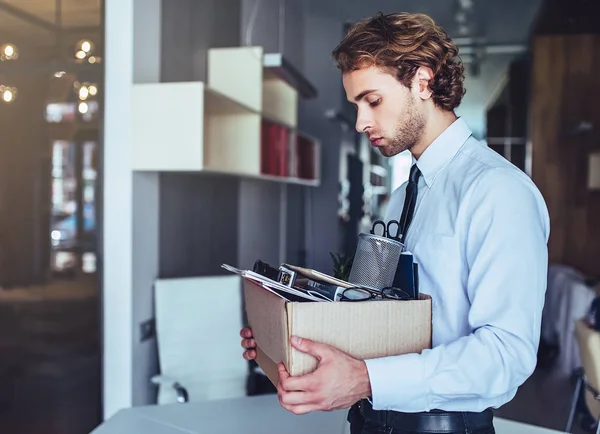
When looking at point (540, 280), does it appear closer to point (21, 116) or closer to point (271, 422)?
point (271, 422)

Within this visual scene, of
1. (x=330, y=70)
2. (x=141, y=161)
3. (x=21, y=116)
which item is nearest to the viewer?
(x=21, y=116)

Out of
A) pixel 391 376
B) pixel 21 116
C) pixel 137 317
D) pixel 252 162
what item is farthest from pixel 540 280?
pixel 252 162

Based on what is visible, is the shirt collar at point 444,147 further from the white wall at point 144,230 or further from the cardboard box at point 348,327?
the white wall at point 144,230

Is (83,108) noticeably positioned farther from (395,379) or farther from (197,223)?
(395,379)

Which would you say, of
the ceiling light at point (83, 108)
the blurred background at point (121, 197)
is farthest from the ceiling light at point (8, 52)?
the ceiling light at point (83, 108)

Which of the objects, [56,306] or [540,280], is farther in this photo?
[56,306]

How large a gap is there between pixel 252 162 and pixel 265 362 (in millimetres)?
2309

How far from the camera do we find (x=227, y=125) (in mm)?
3439

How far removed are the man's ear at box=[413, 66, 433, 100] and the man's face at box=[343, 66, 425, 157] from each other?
1 cm

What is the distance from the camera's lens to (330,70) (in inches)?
246

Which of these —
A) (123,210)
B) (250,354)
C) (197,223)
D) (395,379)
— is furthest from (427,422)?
(197,223)

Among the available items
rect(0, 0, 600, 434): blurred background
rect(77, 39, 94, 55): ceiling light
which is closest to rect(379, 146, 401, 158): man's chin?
rect(0, 0, 600, 434): blurred background

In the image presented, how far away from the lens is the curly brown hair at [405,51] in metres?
1.22

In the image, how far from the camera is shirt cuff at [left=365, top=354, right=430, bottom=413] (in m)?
1.05
